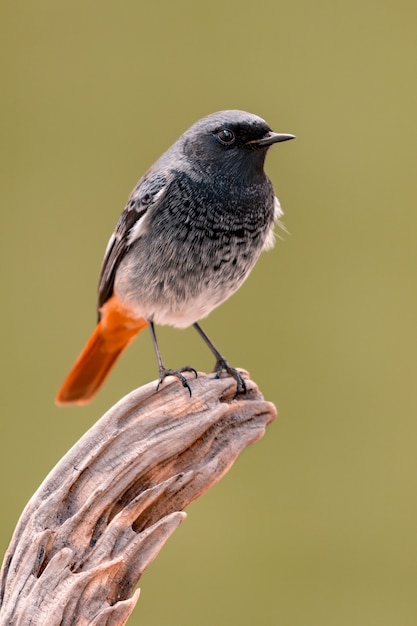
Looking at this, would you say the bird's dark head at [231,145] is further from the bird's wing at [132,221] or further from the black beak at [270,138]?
the bird's wing at [132,221]

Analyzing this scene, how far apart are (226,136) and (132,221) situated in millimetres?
543

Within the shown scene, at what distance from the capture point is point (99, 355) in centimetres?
401

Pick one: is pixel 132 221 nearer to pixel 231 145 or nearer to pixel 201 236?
pixel 201 236

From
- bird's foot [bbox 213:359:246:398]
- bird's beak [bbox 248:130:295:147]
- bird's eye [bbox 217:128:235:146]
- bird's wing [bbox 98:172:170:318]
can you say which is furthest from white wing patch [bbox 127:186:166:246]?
bird's foot [bbox 213:359:246:398]

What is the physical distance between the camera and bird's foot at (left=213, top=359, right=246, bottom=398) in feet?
10.9

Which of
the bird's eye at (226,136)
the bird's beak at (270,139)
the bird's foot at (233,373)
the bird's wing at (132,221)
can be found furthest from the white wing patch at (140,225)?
the bird's foot at (233,373)

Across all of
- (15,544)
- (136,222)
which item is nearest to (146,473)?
(15,544)

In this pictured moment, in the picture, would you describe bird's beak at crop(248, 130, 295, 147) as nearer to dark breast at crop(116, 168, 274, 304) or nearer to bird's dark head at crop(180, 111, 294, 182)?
bird's dark head at crop(180, 111, 294, 182)

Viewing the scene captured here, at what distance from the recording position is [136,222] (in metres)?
3.49

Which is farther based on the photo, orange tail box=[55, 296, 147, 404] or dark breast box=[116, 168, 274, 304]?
orange tail box=[55, 296, 147, 404]

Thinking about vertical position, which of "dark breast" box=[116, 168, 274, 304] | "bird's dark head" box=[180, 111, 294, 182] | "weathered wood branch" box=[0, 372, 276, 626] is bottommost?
"weathered wood branch" box=[0, 372, 276, 626]

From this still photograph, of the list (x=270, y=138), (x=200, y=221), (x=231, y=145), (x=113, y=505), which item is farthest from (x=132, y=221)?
(x=113, y=505)

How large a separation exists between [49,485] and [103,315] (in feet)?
4.04

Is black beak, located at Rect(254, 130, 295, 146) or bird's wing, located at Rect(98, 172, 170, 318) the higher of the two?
bird's wing, located at Rect(98, 172, 170, 318)
